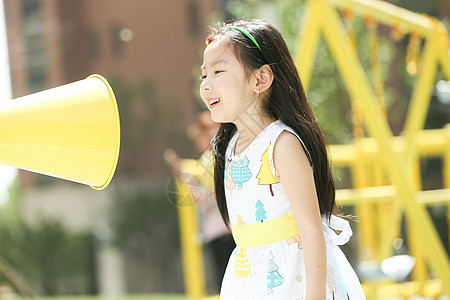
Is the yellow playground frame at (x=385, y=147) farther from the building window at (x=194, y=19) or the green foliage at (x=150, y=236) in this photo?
the building window at (x=194, y=19)

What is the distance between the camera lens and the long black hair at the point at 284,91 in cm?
165

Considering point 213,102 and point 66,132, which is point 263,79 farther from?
point 66,132

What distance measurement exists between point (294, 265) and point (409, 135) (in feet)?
7.31

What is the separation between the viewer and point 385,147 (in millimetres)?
2824

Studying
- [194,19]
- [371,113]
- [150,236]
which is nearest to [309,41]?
[371,113]

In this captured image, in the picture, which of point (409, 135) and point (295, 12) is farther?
point (295, 12)

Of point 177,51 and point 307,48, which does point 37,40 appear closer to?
point 177,51

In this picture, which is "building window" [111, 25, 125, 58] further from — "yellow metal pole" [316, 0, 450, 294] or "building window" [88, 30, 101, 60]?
"yellow metal pole" [316, 0, 450, 294]

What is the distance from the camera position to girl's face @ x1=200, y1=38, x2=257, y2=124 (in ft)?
5.46

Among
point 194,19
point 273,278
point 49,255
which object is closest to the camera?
point 273,278

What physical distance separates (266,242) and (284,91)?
38 cm

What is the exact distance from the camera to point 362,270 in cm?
327

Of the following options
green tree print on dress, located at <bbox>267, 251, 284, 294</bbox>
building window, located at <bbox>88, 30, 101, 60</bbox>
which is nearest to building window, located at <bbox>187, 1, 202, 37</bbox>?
building window, located at <bbox>88, 30, 101, 60</bbox>

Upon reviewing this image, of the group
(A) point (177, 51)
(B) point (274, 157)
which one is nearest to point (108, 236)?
(A) point (177, 51)
